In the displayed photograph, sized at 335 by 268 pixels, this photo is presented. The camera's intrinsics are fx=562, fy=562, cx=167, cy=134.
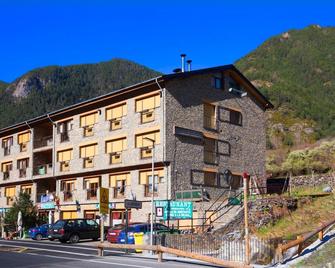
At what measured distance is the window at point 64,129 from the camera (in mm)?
49947

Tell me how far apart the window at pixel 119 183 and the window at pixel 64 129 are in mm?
7711

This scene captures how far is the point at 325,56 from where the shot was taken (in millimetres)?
123312

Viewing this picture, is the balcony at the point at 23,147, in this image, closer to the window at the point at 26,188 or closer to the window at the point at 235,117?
the window at the point at 26,188

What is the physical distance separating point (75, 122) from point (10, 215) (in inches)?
377

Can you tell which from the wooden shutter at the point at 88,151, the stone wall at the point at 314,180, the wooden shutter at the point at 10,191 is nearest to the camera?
the stone wall at the point at 314,180

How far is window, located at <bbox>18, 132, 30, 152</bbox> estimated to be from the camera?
56.2 meters

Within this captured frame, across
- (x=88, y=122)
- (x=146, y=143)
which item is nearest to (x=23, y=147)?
(x=88, y=122)

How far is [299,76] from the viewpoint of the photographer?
383 feet

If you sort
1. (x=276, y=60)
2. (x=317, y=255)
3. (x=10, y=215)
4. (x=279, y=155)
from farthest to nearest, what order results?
(x=276, y=60)
(x=279, y=155)
(x=10, y=215)
(x=317, y=255)

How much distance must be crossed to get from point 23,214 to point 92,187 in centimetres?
647

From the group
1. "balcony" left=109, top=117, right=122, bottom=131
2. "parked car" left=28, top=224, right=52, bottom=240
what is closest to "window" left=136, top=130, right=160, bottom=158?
"balcony" left=109, top=117, right=122, bottom=131

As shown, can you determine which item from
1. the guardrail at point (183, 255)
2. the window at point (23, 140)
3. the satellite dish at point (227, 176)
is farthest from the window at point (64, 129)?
the guardrail at point (183, 255)

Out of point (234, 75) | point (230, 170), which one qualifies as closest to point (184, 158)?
point (230, 170)

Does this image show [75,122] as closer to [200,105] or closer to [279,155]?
[200,105]
